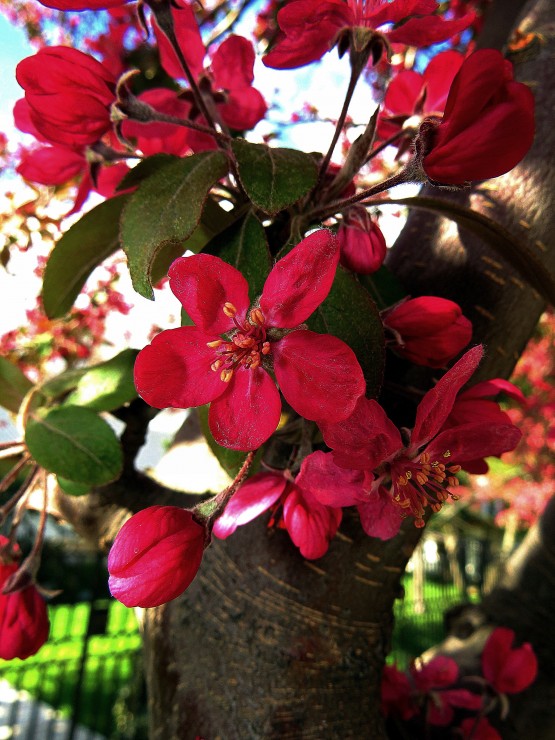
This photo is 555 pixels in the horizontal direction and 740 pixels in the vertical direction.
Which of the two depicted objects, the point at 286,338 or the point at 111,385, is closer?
the point at 286,338

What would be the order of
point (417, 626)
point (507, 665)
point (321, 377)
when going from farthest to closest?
point (417, 626) < point (507, 665) < point (321, 377)

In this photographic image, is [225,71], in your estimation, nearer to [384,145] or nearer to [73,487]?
[384,145]

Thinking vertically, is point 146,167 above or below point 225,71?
→ below

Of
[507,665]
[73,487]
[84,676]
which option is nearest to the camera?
[73,487]

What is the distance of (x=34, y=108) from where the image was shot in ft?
1.80

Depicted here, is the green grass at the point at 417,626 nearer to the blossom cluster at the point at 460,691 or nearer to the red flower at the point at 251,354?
the blossom cluster at the point at 460,691

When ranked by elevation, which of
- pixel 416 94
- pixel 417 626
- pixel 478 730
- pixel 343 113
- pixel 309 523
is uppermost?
pixel 416 94

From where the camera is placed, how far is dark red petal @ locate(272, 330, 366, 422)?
0.42m

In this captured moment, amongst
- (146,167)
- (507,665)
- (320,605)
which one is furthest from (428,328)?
(507,665)

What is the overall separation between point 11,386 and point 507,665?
3.16 feet

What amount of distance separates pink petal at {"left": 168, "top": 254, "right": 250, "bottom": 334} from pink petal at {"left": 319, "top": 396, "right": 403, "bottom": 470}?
12 centimetres

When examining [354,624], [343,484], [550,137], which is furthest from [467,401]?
[550,137]

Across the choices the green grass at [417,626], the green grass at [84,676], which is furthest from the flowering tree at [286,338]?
the green grass at [417,626]

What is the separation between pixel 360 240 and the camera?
1.82ft
